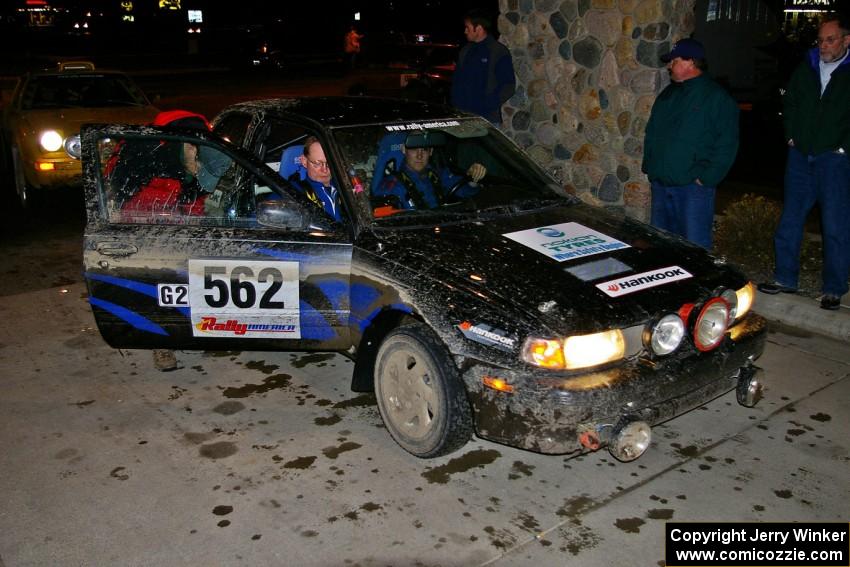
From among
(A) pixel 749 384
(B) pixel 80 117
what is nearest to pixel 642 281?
(A) pixel 749 384

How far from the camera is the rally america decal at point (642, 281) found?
154 inches

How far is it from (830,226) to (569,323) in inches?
130

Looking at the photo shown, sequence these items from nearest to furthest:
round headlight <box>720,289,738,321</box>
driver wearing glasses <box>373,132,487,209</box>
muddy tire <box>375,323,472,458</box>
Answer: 1. muddy tire <box>375,323,472,458</box>
2. round headlight <box>720,289,738,321</box>
3. driver wearing glasses <box>373,132,487,209</box>

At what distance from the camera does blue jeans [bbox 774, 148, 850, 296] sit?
19.4 feet

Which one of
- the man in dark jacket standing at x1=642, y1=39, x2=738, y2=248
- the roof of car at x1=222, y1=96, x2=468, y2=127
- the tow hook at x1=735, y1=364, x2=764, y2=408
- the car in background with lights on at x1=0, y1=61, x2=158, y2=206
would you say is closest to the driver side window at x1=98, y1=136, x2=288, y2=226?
the roof of car at x1=222, y1=96, x2=468, y2=127

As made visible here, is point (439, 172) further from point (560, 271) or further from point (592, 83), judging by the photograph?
point (592, 83)

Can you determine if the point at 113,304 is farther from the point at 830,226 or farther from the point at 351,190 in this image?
the point at 830,226

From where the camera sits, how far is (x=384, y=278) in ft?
13.7

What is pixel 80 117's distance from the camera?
963 centimetres

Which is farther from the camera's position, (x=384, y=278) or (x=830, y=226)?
(x=830, y=226)

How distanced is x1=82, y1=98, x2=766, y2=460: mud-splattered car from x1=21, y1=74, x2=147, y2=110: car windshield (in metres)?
5.63

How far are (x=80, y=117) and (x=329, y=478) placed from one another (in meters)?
7.18

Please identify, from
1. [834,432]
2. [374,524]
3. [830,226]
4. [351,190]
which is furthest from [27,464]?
[830,226]

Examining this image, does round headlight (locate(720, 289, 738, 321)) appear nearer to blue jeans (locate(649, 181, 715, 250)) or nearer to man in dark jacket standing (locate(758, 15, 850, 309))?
blue jeans (locate(649, 181, 715, 250))
